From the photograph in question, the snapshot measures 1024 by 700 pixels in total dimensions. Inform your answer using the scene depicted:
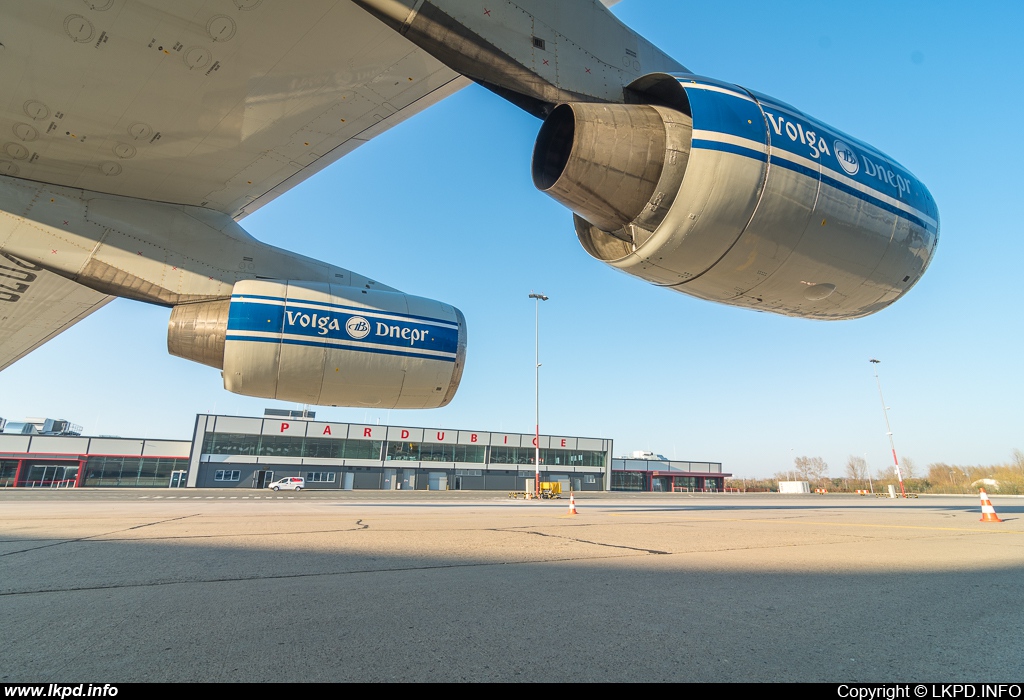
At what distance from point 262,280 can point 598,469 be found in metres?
56.8

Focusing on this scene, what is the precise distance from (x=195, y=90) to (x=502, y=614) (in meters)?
6.71

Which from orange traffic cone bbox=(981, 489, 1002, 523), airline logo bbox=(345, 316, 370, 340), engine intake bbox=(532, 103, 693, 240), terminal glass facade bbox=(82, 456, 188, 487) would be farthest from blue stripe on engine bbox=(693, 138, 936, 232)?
terminal glass facade bbox=(82, 456, 188, 487)

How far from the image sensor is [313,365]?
303 inches

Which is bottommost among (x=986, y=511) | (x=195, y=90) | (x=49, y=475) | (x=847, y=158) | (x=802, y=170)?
(x=986, y=511)

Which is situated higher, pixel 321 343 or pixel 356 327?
pixel 356 327

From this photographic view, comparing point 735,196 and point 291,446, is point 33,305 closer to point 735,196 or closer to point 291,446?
point 735,196

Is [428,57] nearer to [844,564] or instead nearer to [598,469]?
[844,564]

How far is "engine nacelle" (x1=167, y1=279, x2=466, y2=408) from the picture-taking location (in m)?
7.56

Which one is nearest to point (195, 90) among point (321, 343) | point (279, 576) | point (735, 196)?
point (321, 343)

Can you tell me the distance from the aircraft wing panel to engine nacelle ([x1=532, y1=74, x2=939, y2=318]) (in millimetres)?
2435

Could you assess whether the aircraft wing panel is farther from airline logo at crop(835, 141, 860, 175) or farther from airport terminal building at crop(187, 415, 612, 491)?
airport terminal building at crop(187, 415, 612, 491)

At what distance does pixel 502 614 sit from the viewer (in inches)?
106

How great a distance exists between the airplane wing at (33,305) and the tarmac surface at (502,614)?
457 cm

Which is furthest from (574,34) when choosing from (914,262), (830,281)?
(914,262)
